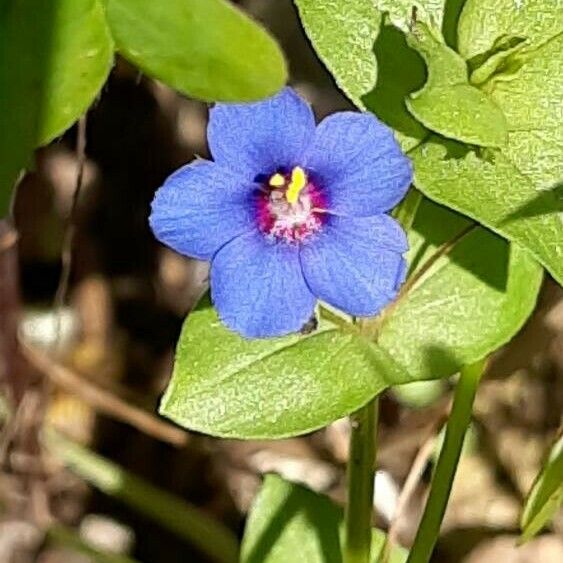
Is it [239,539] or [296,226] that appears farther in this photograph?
[239,539]

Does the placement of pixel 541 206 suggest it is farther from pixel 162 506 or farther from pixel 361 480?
pixel 162 506

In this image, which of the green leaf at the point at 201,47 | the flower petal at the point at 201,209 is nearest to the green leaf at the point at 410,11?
the flower petal at the point at 201,209

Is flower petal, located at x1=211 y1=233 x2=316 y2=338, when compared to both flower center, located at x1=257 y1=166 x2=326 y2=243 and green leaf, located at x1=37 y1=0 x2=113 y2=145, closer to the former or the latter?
flower center, located at x1=257 y1=166 x2=326 y2=243

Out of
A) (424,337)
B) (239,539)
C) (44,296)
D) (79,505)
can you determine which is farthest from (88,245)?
(424,337)

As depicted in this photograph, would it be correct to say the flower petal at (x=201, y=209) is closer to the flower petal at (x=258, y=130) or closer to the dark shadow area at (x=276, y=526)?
the flower petal at (x=258, y=130)

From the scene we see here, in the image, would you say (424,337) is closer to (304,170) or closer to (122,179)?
(304,170)

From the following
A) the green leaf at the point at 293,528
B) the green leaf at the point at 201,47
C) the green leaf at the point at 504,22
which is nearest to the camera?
the green leaf at the point at 201,47
